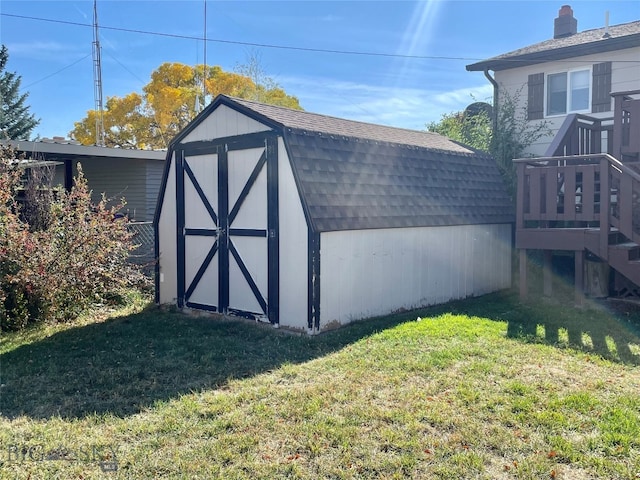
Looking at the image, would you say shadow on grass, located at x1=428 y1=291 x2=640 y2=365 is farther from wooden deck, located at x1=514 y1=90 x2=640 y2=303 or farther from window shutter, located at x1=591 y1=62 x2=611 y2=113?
window shutter, located at x1=591 y1=62 x2=611 y2=113

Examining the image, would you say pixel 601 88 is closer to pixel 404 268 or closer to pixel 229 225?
pixel 404 268

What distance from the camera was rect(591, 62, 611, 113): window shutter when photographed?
10.3m

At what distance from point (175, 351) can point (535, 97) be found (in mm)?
9358

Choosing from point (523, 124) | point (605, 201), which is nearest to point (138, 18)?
point (523, 124)

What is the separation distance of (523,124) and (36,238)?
9583 millimetres

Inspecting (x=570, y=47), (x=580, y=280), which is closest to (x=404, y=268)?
(x=580, y=280)

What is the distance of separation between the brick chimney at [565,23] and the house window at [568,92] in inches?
93.7

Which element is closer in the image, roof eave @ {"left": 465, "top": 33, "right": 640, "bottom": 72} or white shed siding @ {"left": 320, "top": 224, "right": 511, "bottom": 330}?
white shed siding @ {"left": 320, "top": 224, "right": 511, "bottom": 330}

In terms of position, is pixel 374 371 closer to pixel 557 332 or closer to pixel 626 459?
pixel 626 459

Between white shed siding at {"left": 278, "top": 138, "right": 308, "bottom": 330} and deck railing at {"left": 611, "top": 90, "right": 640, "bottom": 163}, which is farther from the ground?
deck railing at {"left": 611, "top": 90, "right": 640, "bottom": 163}

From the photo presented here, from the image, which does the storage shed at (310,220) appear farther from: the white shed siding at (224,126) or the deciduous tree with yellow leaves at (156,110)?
the deciduous tree with yellow leaves at (156,110)

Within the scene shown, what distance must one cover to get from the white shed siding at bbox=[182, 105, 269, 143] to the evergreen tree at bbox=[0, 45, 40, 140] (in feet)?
71.6

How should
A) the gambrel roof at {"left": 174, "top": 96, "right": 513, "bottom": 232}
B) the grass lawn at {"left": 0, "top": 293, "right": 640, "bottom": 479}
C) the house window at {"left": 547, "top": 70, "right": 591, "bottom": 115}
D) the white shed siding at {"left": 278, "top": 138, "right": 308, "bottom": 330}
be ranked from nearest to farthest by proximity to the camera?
the grass lawn at {"left": 0, "top": 293, "right": 640, "bottom": 479} → the white shed siding at {"left": 278, "top": 138, "right": 308, "bottom": 330} → the gambrel roof at {"left": 174, "top": 96, "right": 513, "bottom": 232} → the house window at {"left": 547, "top": 70, "right": 591, "bottom": 115}

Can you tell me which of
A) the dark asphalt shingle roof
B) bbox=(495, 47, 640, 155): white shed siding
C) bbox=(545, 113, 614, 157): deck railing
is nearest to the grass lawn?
bbox=(545, 113, 614, 157): deck railing
